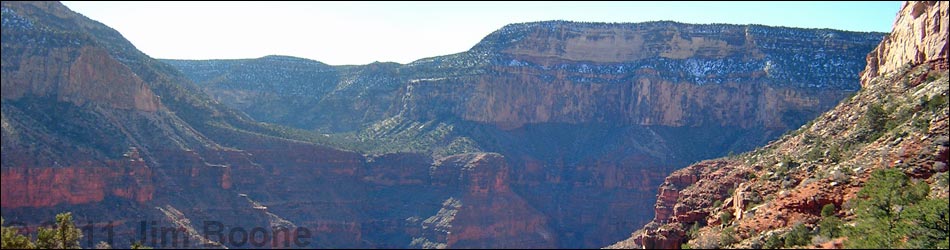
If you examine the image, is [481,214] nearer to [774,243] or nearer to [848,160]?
[848,160]

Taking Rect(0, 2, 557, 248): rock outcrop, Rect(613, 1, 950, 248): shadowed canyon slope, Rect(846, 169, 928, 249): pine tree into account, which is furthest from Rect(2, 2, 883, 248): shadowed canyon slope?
Rect(846, 169, 928, 249): pine tree

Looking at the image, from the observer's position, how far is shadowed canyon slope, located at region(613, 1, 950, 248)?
37906 mm

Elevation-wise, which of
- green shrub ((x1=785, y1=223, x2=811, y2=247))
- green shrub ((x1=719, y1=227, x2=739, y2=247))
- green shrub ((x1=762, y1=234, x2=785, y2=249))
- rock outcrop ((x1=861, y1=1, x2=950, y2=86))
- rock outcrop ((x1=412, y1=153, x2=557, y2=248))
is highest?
rock outcrop ((x1=861, y1=1, x2=950, y2=86))

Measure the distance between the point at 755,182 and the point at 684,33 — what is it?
287ft

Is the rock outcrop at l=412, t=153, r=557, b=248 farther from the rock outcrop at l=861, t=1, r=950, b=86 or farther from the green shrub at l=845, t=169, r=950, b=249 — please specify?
the green shrub at l=845, t=169, r=950, b=249

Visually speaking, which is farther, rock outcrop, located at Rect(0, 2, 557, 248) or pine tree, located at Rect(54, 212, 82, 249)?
rock outcrop, located at Rect(0, 2, 557, 248)

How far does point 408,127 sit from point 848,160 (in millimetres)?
90898

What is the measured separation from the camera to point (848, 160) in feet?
137

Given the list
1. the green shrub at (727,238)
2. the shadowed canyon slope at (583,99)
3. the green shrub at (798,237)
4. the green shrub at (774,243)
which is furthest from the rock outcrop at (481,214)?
the green shrub at (798,237)

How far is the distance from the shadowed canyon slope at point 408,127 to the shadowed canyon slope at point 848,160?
4328cm

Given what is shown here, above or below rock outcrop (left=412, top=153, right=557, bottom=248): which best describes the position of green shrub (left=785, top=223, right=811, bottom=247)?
above

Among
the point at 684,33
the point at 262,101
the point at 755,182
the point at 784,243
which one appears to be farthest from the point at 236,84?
the point at 784,243

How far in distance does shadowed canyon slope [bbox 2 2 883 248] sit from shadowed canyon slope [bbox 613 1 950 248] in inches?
1704

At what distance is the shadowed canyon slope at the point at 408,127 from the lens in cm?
7806
